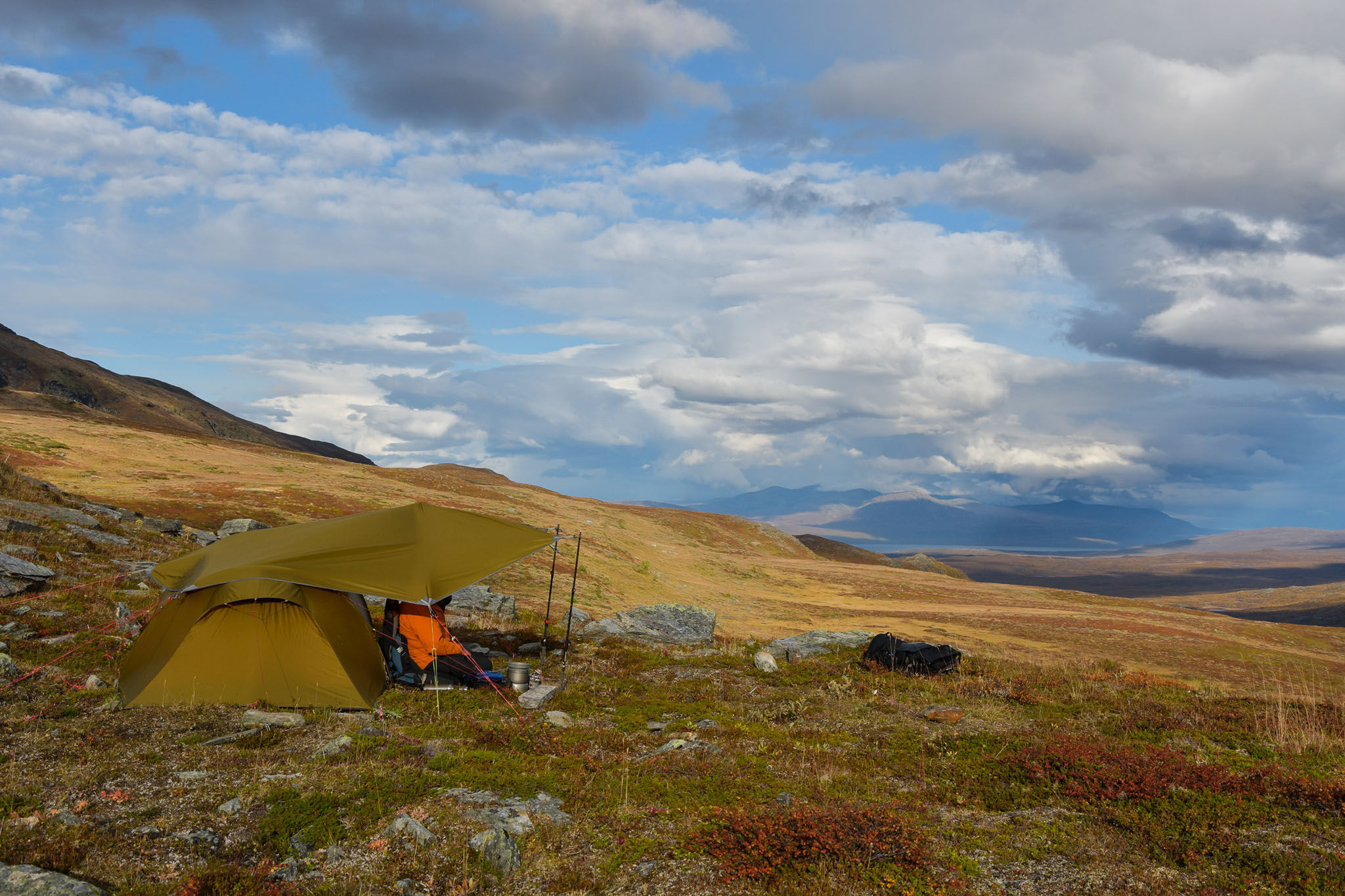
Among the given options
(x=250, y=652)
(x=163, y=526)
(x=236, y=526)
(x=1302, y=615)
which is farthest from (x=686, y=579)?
(x=1302, y=615)

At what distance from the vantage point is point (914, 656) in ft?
67.9

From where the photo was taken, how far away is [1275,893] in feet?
25.5

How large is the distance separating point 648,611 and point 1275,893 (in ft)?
68.2

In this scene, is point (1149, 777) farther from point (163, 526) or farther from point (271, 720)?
point (163, 526)

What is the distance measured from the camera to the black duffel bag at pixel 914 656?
20.5 metres

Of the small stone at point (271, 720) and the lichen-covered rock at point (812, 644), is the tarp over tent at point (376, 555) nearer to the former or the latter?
the small stone at point (271, 720)

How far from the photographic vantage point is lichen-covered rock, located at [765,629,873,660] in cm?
2320

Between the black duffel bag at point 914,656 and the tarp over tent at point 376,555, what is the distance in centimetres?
1039

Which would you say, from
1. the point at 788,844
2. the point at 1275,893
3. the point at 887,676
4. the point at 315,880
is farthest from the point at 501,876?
the point at 887,676

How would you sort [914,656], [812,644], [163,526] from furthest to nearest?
[163,526], [812,644], [914,656]

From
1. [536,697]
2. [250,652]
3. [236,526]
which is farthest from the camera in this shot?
[236,526]

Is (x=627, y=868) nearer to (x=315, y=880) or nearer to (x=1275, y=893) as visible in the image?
(x=315, y=880)

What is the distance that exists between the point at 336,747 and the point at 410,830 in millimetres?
3478

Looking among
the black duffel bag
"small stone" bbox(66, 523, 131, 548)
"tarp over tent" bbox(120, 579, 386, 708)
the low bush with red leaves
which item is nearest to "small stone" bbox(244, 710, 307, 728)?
"tarp over tent" bbox(120, 579, 386, 708)
